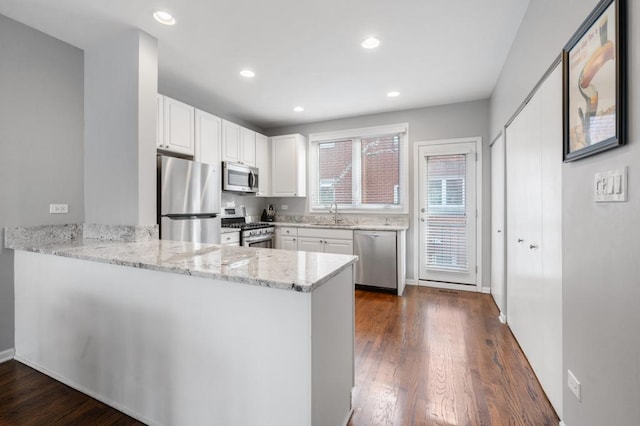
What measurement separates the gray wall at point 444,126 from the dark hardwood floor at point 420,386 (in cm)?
148

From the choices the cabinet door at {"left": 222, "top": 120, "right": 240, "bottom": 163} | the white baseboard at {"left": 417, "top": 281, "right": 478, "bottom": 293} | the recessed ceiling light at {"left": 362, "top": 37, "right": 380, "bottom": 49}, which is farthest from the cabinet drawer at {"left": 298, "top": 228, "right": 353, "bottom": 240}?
the recessed ceiling light at {"left": 362, "top": 37, "right": 380, "bottom": 49}

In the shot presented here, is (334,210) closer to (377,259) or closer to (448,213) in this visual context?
(377,259)

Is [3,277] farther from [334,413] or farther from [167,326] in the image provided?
[334,413]

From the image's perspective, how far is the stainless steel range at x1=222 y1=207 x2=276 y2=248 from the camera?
410 cm

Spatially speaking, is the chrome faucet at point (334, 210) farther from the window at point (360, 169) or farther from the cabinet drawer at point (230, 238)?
the cabinet drawer at point (230, 238)

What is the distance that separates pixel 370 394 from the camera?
1.86 metres

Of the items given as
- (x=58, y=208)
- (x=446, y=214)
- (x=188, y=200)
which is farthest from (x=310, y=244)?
(x=58, y=208)

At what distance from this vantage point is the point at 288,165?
4938 mm

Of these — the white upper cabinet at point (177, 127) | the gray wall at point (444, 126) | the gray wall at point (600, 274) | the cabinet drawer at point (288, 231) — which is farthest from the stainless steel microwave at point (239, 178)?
the gray wall at point (600, 274)

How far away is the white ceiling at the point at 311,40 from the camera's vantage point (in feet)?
6.90

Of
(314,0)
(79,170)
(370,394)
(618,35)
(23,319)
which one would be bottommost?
(370,394)

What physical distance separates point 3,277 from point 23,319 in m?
0.36

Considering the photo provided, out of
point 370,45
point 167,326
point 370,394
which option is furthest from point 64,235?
point 370,45

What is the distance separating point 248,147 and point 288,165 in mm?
735
